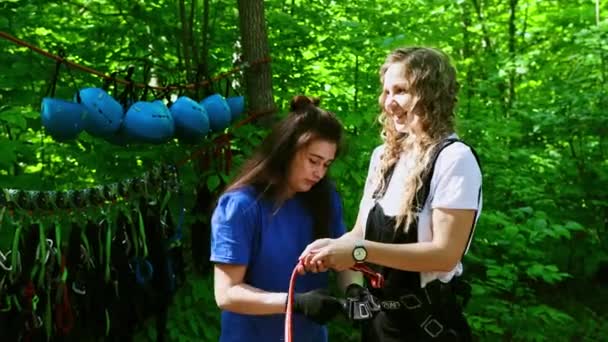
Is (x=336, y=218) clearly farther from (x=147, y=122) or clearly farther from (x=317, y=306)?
(x=147, y=122)

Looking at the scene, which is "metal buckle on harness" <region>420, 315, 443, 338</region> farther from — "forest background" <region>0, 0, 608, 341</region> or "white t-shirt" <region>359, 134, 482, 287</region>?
"forest background" <region>0, 0, 608, 341</region>

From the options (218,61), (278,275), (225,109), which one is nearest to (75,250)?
(225,109)

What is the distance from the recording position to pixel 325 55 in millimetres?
4344

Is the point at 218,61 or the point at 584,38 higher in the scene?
the point at 584,38

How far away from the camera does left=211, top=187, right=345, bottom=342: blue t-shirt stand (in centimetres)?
184

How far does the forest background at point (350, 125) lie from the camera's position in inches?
140

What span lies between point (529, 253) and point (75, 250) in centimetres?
267

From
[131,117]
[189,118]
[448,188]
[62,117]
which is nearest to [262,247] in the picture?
[448,188]

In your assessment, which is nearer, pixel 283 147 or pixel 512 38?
pixel 283 147

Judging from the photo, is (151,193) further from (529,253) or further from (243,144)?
(529,253)

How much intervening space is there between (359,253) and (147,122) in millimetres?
1541

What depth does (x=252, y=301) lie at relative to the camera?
1789 mm

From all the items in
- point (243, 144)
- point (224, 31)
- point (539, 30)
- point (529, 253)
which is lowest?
point (529, 253)

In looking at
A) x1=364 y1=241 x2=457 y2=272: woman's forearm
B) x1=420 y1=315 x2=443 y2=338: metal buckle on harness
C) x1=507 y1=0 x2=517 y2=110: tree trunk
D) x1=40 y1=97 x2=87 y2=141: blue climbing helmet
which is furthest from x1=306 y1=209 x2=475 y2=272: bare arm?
x1=507 y1=0 x2=517 y2=110: tree trunk
